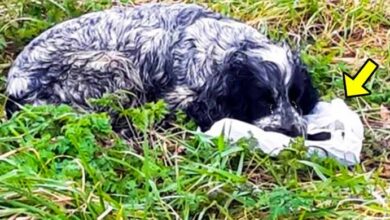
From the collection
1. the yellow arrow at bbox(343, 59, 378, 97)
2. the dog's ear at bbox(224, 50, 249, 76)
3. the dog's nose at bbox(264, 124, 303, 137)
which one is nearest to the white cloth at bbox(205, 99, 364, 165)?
the dog's nose at bbox(264, 124, 303, 137)

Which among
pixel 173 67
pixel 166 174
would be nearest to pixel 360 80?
pixel 173 67

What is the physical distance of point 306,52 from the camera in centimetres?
559

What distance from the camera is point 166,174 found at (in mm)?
3939

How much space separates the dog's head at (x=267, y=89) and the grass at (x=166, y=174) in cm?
28

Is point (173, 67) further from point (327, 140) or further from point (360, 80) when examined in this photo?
point (360, 80)

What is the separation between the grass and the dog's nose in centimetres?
27

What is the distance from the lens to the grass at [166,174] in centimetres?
362

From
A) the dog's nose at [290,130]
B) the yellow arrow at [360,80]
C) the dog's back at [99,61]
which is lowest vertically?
the yellow arrow at [360,80]

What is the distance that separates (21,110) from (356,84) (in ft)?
5.79

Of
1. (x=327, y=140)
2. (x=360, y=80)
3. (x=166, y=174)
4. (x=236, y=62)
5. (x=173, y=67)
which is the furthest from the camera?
(x=360, y=80)

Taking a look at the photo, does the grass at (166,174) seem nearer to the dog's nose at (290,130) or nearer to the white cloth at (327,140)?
the white cloth at (327,140)

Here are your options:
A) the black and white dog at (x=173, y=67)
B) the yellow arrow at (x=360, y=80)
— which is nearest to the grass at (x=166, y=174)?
the yellow arrow at (x=360, y=80)

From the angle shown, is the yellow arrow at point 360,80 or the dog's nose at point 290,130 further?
the yellow arrow at point 360,80

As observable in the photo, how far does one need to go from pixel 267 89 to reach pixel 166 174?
80 centimetres
